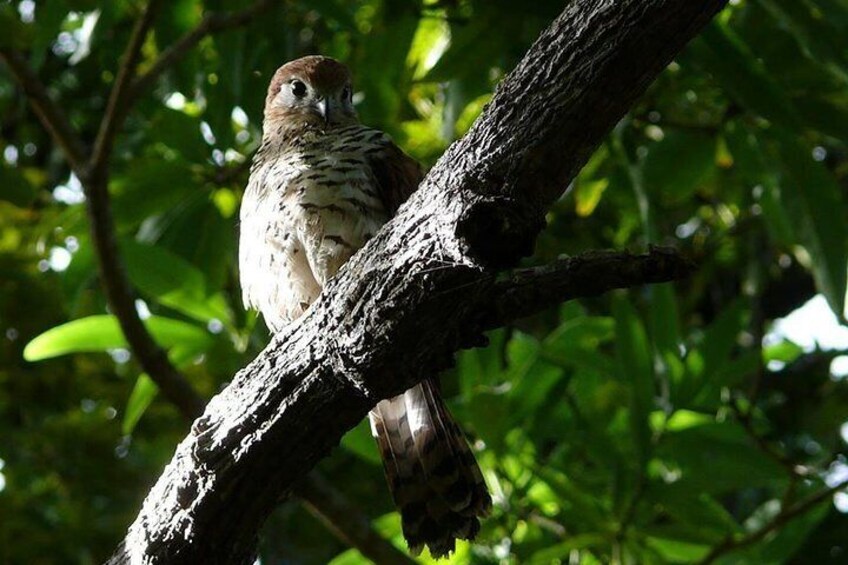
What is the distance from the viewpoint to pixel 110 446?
195 inches

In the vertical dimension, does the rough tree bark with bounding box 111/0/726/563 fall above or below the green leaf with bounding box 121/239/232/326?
below

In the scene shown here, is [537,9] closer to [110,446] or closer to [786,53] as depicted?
[786,53]

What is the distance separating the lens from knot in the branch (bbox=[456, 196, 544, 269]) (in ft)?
6.78

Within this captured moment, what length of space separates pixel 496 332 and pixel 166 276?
1.11 m

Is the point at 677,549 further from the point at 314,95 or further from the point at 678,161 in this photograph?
the point at 314,95

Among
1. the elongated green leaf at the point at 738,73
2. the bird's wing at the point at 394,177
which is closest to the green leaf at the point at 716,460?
the elongated green leaf at the point at 738,73

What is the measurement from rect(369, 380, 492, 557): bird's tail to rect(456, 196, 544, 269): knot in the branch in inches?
54.5

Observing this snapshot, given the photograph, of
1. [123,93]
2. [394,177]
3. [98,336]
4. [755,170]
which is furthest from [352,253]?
[755,170]

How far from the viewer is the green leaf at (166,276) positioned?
4047 mm

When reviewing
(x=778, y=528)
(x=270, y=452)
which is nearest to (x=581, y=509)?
(x=778, y=528)

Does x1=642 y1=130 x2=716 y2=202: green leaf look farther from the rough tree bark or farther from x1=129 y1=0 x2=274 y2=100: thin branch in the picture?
the rough tree bark

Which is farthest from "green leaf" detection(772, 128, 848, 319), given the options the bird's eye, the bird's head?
the bird's eye

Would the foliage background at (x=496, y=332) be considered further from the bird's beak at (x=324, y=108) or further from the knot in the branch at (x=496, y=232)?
the knot in the branch at (x=496, y=232)

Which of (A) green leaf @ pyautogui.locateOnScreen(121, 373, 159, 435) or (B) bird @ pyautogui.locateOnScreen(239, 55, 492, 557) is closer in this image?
(B) bird @ pyautogui.locateOnScreen(239, 55, 492, 557)
